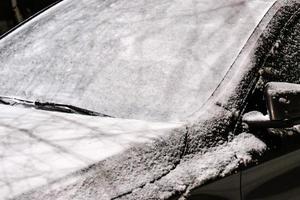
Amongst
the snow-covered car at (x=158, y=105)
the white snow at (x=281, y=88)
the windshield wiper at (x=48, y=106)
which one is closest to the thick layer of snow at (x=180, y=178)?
the snow-covered car at (x=158, y=105)

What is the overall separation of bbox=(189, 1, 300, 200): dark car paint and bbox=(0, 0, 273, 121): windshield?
11cm

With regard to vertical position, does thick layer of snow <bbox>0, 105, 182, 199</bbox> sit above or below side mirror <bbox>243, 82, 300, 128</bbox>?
above

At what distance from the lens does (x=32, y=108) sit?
221 centimetres

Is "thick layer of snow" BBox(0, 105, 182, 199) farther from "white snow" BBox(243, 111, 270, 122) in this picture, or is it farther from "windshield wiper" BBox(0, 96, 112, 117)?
"white snow" BBox(243, 111, 270, 122)

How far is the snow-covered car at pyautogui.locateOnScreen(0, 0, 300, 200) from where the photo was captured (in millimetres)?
1492

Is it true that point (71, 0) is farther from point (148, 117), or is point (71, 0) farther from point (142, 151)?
point (142, 151)

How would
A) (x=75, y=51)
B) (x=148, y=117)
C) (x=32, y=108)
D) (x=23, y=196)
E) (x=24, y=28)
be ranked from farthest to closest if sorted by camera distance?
(x=24, y=28), (x=75, y=51), (x=32, y=108), (x=148, y=117), (x=23, y=196)

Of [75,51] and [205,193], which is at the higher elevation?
[75,51]

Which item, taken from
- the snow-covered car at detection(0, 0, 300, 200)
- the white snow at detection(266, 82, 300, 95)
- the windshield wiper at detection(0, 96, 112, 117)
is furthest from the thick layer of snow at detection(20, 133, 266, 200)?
the windshield wiper at detection(0, 96, 112, 117)

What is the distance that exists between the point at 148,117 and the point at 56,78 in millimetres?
670

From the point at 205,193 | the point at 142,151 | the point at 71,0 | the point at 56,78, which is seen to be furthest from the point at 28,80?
the point at 205,193

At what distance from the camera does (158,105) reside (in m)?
1.91

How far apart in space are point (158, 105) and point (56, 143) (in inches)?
18.4

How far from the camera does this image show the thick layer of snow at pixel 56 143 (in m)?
1.46
